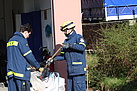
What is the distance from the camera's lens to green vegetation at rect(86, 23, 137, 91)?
6520 mm

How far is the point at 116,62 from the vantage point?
700 cm

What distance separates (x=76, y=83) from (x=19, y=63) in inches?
49.1

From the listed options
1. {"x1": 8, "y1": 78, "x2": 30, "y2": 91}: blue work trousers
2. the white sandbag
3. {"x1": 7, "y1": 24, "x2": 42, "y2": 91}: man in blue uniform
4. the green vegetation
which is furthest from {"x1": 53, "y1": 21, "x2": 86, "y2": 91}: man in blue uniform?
the green vegetation

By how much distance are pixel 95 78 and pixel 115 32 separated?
1.38 m

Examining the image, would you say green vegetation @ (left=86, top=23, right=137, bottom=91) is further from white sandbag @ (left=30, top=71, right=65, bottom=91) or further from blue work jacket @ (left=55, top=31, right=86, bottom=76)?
white sandbag @ (left=30, top=71, right=65, bottom=91)

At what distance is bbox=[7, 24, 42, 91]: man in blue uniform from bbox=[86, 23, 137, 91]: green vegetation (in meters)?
2.63

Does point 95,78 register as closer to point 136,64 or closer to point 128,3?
point 136,64

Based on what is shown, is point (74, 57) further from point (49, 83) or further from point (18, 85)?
point (18, 85)

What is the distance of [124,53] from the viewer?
22.1 feet

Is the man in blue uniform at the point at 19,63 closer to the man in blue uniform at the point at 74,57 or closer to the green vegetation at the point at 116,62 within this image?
the man in blue uniform at the point at 74,57

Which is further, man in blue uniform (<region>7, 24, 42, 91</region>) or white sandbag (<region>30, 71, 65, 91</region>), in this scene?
white sandbag (<region>30, 71, 65, 91</region>)

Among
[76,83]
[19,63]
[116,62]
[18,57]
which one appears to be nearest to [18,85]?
[19,63]

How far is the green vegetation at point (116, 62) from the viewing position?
6.52 meters

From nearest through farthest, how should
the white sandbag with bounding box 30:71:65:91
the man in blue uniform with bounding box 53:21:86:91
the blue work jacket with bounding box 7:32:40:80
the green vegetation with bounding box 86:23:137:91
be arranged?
the blue work jacket with bounding box 7:32:40:80 < the white sandbag with bounding box 30:71:65:91 < the man in blue uniform with bounding box 53:21:86:91 < the green vegetation with bounding box 86:23:137:91
